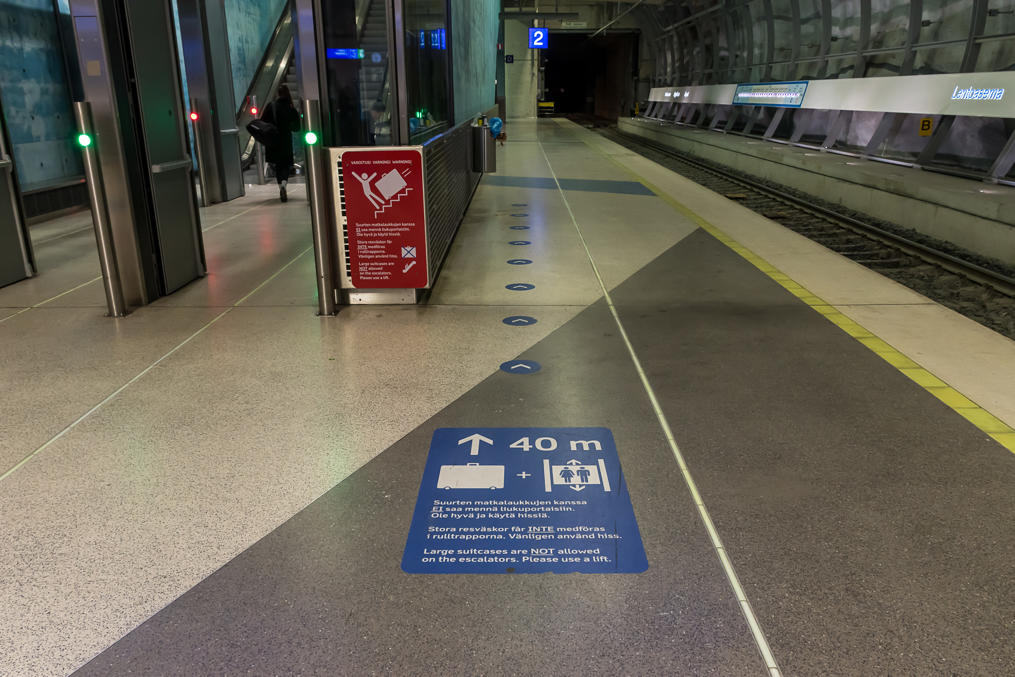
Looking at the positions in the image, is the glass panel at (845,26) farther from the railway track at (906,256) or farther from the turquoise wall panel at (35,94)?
the turquoise wall panel at (35,94)

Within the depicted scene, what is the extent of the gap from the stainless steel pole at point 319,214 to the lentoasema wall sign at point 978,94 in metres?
7.73

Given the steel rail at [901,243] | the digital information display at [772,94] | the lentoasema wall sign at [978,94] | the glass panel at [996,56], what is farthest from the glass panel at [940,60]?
the steel rail at [901,243]

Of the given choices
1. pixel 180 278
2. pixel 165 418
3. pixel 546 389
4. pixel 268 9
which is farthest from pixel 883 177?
pixel 268 9

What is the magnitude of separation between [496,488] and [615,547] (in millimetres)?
544

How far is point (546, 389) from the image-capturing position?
357 centimetres

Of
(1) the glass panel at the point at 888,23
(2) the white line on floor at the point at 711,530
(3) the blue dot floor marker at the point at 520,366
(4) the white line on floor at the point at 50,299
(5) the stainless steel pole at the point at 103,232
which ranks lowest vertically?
(2) the white line on floor at the point at 711,530

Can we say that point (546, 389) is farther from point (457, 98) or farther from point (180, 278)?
point (457, 98)

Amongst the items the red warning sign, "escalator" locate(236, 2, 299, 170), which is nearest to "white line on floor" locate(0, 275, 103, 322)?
the red warning sign

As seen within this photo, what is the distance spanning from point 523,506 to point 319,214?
293 centimetres

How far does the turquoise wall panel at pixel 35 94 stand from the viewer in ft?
25.8

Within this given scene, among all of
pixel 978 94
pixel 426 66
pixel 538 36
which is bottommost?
pixel 978 94

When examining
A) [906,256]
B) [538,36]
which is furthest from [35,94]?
[538,36]

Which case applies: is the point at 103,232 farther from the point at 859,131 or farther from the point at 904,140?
the point at 859,131

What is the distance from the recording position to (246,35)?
12766mm
